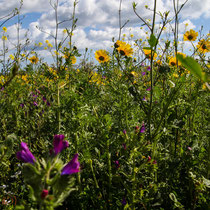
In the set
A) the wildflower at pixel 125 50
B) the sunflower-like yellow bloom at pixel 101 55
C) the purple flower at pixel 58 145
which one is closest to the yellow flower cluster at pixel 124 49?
the wildflower at pixel 125 50

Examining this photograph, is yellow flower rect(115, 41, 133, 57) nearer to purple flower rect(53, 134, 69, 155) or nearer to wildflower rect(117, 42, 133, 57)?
wildflower rect(117, 42, 133, 57)

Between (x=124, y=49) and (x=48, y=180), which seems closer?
(x=48, y=180)

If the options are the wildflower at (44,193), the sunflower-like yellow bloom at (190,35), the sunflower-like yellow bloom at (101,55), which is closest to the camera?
the wildflower at (44,193)

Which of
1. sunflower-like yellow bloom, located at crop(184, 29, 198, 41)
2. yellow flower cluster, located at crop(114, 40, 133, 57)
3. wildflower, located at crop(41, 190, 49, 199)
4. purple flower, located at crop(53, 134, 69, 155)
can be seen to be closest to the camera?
wildflower, located at crop(41, 190, 49, 199)

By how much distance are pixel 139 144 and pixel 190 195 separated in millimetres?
590

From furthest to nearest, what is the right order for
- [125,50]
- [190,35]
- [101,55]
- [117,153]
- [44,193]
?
[190,35] → [101,55] → [125,50] → [117,153] → [44,193]

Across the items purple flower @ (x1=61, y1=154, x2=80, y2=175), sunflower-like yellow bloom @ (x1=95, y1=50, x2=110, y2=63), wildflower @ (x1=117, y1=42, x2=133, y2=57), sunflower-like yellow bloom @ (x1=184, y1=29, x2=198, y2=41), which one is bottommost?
purple flower @ (x1=61, y1=154, x2=80, y2=175)

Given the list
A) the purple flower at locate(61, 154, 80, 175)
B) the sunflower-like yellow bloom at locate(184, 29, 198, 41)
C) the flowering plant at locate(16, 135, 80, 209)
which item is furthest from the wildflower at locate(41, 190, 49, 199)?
the sunflower-like yellow bloom at locate(184, 29, 198, 41)

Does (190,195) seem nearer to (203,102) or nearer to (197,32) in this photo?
(203,102)

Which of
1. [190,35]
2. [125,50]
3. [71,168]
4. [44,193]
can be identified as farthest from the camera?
[190,35]

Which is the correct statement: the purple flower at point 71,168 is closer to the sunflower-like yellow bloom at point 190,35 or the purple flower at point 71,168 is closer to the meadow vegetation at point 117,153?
the meadow vegetation at point 117,153

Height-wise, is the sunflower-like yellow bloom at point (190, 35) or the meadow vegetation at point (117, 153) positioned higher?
the sunflower-like yellow bloom at point (190, 35)

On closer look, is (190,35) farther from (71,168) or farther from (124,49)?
(71,168)

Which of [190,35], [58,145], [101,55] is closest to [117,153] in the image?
[58,145]
